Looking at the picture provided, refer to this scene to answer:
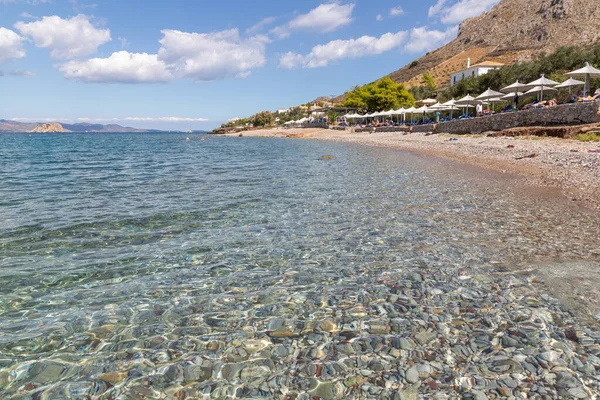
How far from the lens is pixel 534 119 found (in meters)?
28.6

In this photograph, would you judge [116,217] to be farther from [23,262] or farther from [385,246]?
[385,246]

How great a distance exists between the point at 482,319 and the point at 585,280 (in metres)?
2.20

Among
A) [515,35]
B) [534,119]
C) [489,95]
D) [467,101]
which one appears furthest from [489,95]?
[515,35]

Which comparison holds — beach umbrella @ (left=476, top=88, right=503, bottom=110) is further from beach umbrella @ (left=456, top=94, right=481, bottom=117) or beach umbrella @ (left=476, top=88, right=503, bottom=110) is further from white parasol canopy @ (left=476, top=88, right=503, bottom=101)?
beach umbrella @ (left=456, top=94, right=481, bottom=117)

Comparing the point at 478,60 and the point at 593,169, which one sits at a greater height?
the point at 478,60

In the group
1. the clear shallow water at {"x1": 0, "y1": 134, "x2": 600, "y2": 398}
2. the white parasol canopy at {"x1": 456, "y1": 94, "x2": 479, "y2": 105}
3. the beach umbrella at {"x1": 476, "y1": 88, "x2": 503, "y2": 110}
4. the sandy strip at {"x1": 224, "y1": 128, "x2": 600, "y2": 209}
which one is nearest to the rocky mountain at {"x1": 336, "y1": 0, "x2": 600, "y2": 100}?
the white parasol canopy at {"x1": 456, "y1": 94, "x2": 479, "y2": 105}

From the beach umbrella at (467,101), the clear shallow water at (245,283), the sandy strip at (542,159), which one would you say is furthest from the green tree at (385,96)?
the clear shallow water at (245,283)

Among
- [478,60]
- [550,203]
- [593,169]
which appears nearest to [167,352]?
[550,203]

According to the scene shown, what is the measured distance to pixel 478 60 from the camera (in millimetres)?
116375

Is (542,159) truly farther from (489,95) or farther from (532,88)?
(532,88)

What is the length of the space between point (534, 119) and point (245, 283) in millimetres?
30553

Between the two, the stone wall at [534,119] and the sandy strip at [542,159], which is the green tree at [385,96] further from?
the sandy strip at [542,159]

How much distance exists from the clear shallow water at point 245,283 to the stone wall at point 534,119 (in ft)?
57.2

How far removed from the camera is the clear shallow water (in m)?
3.60
